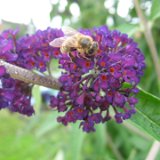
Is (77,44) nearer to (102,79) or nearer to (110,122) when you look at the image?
(102,79)

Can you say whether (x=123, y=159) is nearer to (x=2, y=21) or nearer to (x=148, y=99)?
(x=2, y=21)

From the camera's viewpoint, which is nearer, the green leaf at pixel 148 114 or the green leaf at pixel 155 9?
the green leaf at pixel 148 114

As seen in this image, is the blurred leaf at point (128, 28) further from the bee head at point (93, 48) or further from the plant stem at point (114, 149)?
the plant stem at point (114, 149)

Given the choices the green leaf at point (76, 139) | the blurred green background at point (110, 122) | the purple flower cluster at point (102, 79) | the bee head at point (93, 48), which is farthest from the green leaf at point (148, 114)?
the blurred green background at point (110, 122)

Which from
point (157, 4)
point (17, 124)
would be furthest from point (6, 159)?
point (157, 4)

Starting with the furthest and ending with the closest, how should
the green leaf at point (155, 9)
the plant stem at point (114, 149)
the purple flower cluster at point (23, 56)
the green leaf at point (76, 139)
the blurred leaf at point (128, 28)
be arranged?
the plant stem at point (114, 149)
the green leaf at point (76, 139)
the blurred leaf at point (128, 28)
the green leaf at point (155, 9)
the purple flower cluster at point (23, 56)

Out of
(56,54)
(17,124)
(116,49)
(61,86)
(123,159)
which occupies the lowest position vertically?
(17,124)

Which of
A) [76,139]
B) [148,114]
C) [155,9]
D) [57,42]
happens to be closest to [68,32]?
[57,42]

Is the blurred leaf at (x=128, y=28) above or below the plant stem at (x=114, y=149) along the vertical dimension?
above
